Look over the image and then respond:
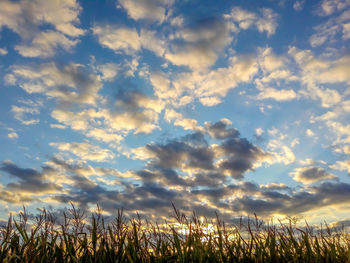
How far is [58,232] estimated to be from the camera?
875cm

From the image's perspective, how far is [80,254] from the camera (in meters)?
8.30

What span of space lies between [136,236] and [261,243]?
3313mm

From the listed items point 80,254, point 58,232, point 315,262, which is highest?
point 58,232

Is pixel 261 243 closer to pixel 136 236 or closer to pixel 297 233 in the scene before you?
pixel 297 233

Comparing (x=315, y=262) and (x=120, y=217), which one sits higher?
(x=120, y=217)

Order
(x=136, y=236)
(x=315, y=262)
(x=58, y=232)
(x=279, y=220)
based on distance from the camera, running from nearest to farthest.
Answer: (x=315, y=262)
(x=136, y=236)
(x=58, y=232)
(x=279, y=220)

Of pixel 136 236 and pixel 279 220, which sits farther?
pixel 279 220

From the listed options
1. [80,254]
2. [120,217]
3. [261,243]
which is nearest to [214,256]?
[261,243]

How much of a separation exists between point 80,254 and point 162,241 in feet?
7.36

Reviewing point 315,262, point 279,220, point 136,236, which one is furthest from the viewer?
point 279,220

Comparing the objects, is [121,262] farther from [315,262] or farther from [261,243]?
[315,262]

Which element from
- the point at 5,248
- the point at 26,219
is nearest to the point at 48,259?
the point at 5,248

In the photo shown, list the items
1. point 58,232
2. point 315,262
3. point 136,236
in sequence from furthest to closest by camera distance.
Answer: point 58,232 < point 136,236 < point 315,262

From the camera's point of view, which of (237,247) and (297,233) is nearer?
(237,247)
